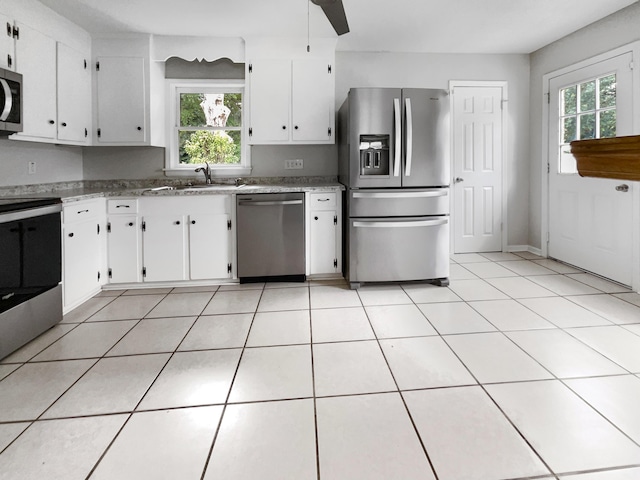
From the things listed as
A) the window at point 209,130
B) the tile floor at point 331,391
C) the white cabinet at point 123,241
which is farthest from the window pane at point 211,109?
the tile floor at point 331,391

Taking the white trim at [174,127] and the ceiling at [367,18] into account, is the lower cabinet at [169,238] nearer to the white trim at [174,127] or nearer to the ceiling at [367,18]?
the white trim at [174,127]

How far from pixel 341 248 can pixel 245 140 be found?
1.62 m

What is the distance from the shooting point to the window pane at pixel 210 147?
448 cm

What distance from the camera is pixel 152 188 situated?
3.99 m

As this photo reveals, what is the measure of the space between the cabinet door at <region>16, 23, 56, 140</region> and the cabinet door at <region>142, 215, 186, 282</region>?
1061 millimetres

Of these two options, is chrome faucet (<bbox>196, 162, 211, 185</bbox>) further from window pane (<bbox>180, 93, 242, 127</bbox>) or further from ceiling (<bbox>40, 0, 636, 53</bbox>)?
ceiling (<bbox>40, 0, 636, 53</bbox>)

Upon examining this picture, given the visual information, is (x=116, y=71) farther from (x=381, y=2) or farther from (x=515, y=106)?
(x=515, y=106)

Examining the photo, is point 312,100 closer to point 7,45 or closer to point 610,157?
point 7,45

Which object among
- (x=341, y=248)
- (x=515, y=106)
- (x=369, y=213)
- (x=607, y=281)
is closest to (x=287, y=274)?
(x=341, y=248)

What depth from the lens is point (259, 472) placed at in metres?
1.40

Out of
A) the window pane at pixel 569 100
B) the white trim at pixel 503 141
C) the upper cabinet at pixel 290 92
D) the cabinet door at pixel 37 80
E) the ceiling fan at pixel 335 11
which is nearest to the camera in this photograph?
the ceiling fan at pixel 335 11

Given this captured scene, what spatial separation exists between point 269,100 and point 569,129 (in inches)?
126

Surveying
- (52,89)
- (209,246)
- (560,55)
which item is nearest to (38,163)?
(52,89)

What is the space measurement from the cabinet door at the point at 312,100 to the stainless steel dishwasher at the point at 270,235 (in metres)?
0.80
